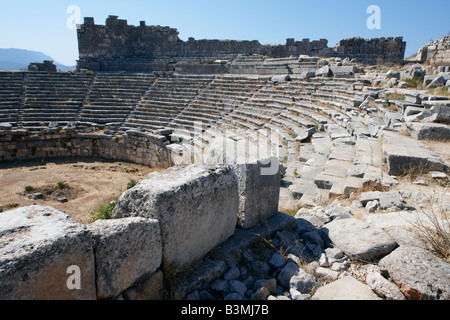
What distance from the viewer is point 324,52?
18.5 m

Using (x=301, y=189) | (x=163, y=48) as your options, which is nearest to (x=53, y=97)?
(x=163, y=48)

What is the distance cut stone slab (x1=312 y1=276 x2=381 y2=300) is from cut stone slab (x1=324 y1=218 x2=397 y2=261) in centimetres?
35

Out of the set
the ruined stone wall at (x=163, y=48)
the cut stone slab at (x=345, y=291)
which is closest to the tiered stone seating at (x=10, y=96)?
the ruined stone wall at (x=163, y=48)

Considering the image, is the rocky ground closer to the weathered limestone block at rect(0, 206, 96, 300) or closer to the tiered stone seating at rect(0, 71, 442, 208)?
the weathered limestone block at rect(0, 206, 96, 300)

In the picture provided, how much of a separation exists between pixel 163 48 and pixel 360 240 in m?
21.2

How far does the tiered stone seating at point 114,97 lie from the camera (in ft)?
48.8

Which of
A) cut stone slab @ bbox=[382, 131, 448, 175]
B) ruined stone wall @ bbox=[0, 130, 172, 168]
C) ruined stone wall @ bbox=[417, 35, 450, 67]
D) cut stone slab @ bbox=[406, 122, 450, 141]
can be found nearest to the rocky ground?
cut stone slab @ bbox=[382, 131, 448, 175]

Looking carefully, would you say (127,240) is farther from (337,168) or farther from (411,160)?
(337,168)

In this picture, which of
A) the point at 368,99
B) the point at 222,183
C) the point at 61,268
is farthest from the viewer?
the point at 368,99
